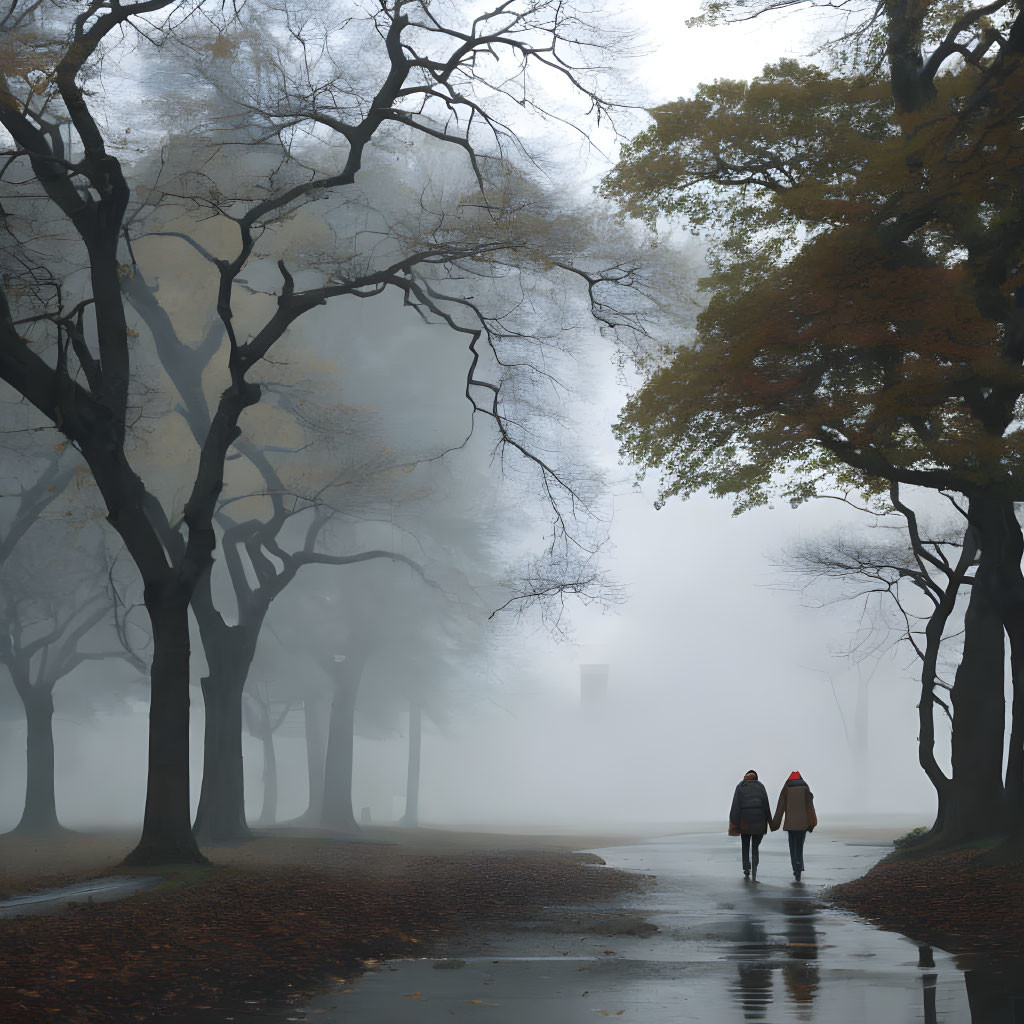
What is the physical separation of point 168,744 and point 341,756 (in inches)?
750

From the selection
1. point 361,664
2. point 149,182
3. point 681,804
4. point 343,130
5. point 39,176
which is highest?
point 149,182

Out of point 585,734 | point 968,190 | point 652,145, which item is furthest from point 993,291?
point 585,734

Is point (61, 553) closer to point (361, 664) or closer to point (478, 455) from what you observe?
point (361, 664)

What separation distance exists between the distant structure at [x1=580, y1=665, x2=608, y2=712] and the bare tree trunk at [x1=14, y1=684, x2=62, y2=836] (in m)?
62.8

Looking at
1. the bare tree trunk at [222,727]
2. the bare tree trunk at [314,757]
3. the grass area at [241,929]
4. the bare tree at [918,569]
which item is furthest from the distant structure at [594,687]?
the grass area at [241,929]

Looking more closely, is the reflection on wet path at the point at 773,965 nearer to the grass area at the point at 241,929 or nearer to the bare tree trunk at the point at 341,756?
the grass area at the point at 241,929

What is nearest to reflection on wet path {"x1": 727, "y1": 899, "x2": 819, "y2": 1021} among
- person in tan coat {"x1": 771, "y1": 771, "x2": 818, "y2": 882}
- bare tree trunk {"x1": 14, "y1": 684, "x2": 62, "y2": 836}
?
person in tan coat {"x1": 771, "y1": 771, "x2": 818, "y2": 882}

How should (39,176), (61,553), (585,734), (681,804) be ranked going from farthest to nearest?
1. (585,734)
2. (681,804)
3. (61,553)
4. (39,176)

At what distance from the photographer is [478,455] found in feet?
113

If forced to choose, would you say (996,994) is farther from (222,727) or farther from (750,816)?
(222,727)

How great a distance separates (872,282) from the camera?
45.9 feet

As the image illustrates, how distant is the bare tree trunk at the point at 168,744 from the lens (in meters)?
14.3

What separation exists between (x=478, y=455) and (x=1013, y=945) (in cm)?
2656

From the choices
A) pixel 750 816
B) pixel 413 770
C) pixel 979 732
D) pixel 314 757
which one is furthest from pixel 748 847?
pixel 413 770
